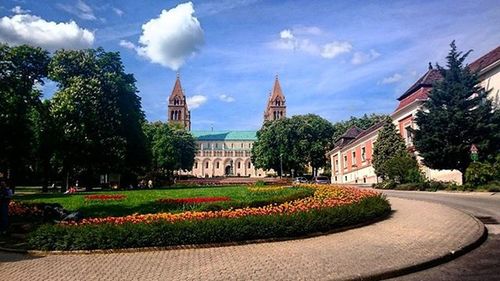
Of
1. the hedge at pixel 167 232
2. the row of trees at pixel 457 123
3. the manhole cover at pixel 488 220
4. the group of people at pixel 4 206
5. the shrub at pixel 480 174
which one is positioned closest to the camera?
the hedge at pixel 167 232

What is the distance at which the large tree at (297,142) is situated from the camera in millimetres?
74312

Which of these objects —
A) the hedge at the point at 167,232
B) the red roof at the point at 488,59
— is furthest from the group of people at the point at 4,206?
the red roof at the point at 488,59

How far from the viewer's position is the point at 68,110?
34.0 m

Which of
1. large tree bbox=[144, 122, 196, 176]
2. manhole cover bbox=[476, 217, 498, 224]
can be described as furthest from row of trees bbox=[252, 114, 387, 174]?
manhole cover bbox=[476, 217, 498, 224]

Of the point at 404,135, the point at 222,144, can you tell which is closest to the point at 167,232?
the point at 404,135

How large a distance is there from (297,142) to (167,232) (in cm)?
6565

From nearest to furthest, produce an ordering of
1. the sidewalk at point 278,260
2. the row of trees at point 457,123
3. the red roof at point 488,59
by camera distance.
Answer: the sidewalk at point 278,260 < the row of trees at point 457,123 < the red roof at point 488,59

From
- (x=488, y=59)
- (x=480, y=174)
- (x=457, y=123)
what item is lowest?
(x=480, y=174)

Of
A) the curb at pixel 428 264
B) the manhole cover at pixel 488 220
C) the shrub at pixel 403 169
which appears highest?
the shrub at pixel 403 169

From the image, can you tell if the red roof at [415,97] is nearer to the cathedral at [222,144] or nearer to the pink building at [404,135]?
the pink building at [404,135]

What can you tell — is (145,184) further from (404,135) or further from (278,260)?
(278,260)

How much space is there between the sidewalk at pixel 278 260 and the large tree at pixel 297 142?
63215 mm

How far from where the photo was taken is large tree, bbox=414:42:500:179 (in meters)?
A: 26.0

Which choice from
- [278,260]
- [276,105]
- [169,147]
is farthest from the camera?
[276,105]
